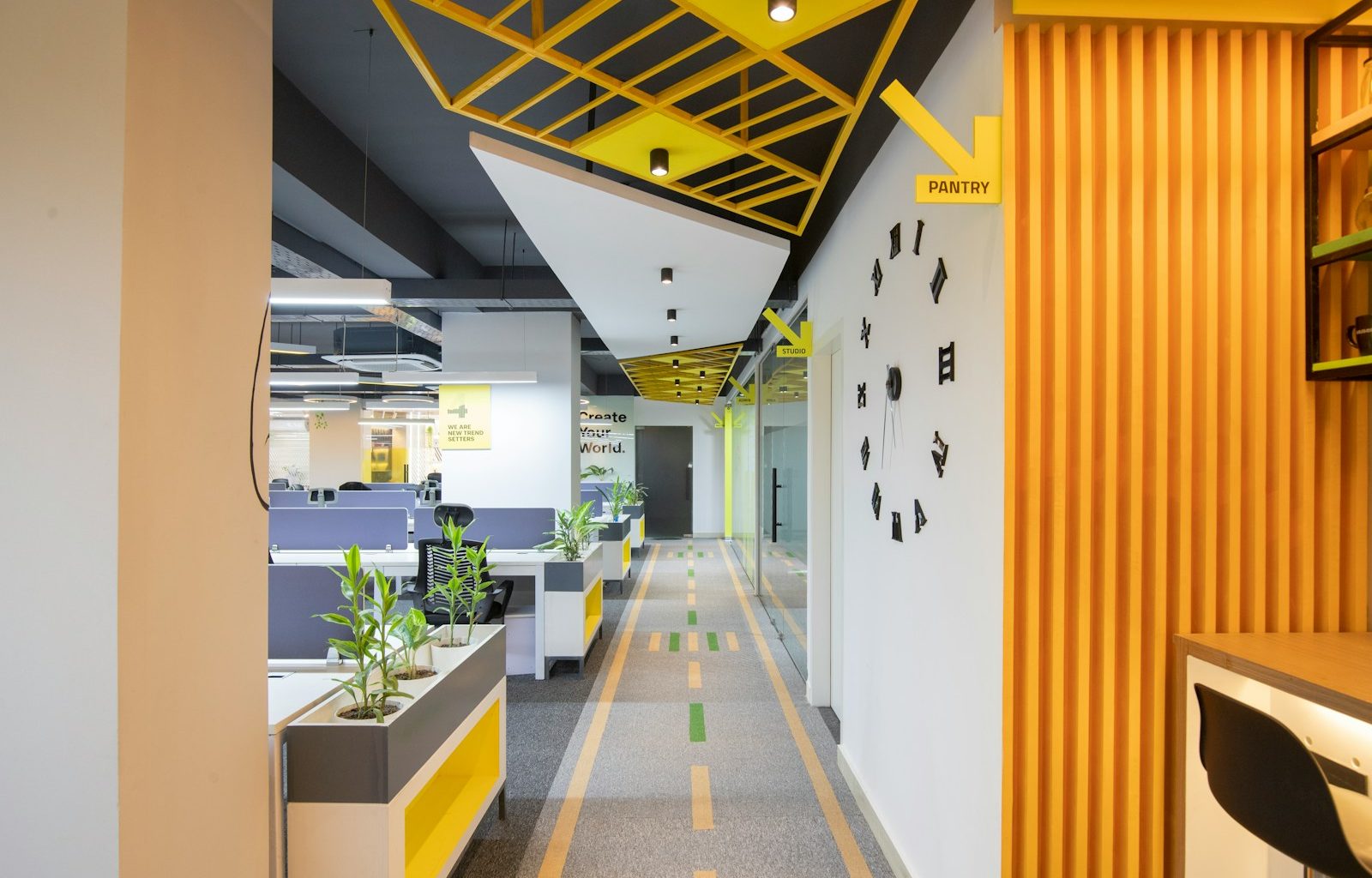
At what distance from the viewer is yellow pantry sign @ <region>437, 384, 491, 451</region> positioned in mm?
7227

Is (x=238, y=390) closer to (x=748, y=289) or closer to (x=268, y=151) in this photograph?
(x=268, y=151)

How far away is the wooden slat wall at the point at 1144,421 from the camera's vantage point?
186 centimetres

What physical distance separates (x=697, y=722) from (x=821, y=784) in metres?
1.04

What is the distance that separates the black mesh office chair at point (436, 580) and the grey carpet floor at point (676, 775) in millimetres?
701

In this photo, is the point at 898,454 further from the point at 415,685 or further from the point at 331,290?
the point at 331,290

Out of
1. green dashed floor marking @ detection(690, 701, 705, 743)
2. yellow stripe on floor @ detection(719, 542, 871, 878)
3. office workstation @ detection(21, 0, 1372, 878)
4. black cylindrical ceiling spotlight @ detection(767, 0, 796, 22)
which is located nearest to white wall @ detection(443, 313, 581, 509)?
yellow stripe on floor @ detection(719, 542, 871, 878)

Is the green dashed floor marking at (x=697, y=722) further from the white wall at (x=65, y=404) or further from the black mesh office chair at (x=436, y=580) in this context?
the white wall at (x=65, y=404)

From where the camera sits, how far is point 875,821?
3027mm

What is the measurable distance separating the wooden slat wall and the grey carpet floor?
1324 millimetres

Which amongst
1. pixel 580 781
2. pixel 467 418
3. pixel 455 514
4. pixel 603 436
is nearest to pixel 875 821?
pixel 580 781

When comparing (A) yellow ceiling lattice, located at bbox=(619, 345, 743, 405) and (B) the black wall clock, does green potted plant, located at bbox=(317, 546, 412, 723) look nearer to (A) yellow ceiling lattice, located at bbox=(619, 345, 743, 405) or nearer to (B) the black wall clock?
(B) the black wall clock

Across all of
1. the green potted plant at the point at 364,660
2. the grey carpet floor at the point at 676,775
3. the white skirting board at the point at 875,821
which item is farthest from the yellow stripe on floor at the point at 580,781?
the white skirting board at the point at 875,821

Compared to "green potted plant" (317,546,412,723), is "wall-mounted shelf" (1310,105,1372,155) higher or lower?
higher

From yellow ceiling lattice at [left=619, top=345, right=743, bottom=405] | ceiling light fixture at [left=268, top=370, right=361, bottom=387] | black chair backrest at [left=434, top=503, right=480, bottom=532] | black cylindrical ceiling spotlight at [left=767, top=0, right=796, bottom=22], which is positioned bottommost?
black chair backrest at [left=434, top=503, right=480, bottom=532]
